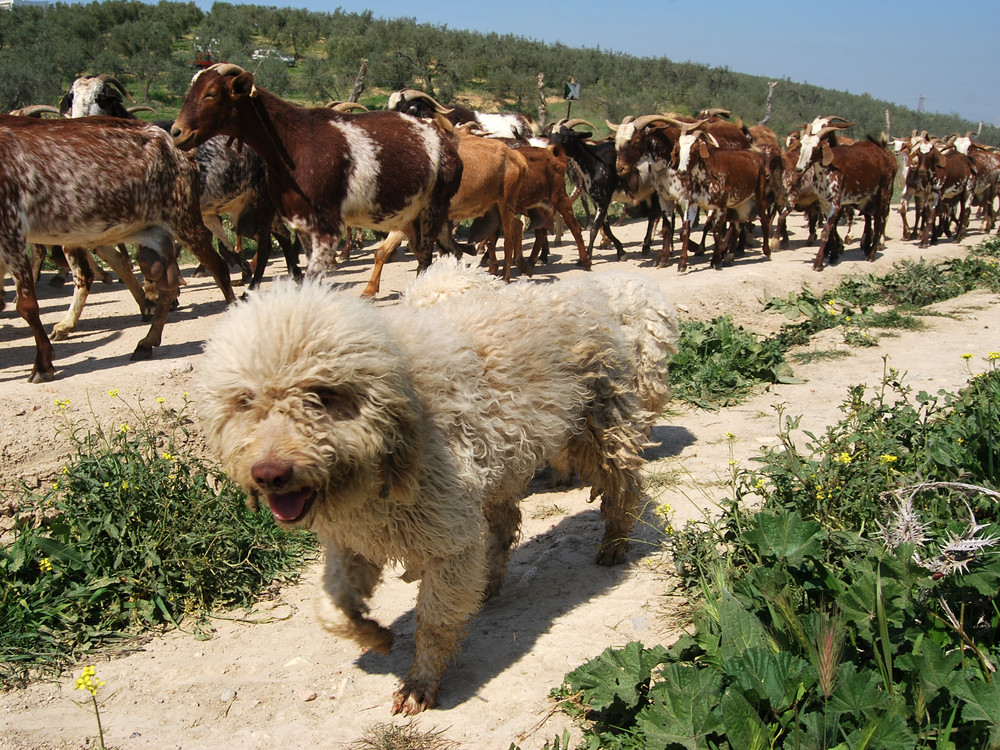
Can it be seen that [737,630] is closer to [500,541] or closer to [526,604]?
[526,604]

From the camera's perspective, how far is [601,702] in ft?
9.79

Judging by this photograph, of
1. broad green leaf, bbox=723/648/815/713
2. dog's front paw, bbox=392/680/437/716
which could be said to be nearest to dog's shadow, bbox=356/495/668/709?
dog's front paw, bbox=392/680/437/716

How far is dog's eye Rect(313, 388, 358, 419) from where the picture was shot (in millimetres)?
2799

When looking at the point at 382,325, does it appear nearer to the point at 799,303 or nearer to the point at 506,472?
the point at 506,472

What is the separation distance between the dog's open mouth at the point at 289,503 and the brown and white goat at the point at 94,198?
4.47m

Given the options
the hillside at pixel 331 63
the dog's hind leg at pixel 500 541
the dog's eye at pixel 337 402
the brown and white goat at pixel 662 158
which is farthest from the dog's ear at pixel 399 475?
the hillside at pixel 331 63

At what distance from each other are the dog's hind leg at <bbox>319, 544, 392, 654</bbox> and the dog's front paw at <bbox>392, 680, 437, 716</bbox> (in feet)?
0.69

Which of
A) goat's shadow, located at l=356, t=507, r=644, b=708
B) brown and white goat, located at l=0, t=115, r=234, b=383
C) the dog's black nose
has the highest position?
brown and white goat, located at l=0, t=115, r=234, b=383

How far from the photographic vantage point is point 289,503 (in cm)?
275

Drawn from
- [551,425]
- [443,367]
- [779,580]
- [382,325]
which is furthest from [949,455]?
[382,325]

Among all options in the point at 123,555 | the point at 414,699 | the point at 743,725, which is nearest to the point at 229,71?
the point at 123,555

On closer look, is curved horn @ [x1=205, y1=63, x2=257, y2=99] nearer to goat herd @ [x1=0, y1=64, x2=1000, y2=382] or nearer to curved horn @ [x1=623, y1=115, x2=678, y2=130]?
goat herd @ [x1=0, y1=64, x2=1000, y2=382]

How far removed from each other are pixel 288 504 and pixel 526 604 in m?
2.04

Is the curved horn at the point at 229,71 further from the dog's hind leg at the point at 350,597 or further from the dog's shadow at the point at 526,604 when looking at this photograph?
the dog's hind leg at the point at 350,597
